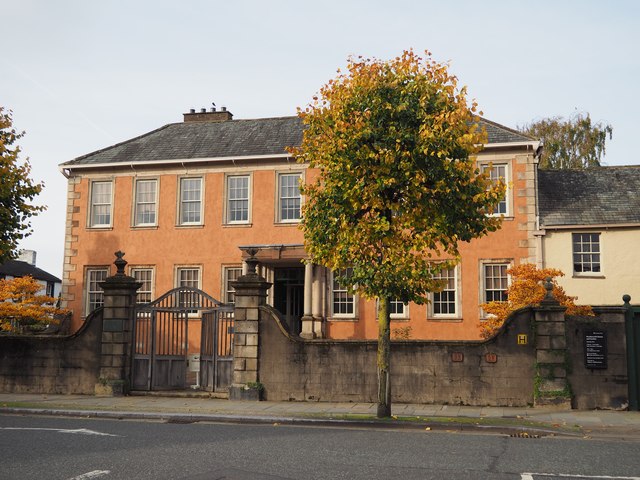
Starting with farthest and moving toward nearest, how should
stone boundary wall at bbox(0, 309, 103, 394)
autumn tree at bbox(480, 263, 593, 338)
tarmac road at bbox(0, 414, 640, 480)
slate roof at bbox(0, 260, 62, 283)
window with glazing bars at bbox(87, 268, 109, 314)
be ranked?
1. slate roof at bbox(0, 260, 62, 283)
2. window with glazing bars at bbox(87, 268, 109, 314)
3. autumn tree at bbox(480, 263, 593, 338)
4. stone boundary wall at bbox(0, 309, 103, 394)
5. tarmac road at bbox(0, 414, 640, 480)

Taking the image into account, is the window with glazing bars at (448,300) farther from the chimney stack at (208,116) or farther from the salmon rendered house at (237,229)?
the chimney stack at (208,116)

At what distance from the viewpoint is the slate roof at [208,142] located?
2831 cm

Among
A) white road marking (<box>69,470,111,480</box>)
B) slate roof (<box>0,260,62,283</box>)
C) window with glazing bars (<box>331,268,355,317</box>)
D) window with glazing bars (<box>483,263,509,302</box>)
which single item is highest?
slate roof (<box>0,260,62,283</box>)

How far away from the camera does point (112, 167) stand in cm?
2906

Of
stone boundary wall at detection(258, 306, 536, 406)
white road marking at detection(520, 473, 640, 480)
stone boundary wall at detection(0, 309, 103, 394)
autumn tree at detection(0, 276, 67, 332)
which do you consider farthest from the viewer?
autumn tree at detection(0, 276, 67, 332)

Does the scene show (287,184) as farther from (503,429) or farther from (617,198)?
(503,429)

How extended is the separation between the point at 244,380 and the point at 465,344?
552 centimetres

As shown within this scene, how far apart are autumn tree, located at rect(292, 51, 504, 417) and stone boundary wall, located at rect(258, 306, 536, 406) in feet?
7.75

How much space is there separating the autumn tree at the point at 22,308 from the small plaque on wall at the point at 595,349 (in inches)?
753

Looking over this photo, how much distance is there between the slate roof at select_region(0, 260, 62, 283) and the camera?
5456 centimetres

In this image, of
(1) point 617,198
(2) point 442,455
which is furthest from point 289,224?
(2) point 442,455

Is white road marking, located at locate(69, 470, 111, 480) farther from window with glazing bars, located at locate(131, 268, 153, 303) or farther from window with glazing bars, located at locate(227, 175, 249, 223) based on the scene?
window with glazing bars, located at locate(131, 268, 153, 303)

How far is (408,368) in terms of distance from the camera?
54.2 ft

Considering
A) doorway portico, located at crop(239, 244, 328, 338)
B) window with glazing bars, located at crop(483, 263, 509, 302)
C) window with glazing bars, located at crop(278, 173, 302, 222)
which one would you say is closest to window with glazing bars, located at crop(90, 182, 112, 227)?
doorway portico, located at crop(239, 244, 328, 338)
